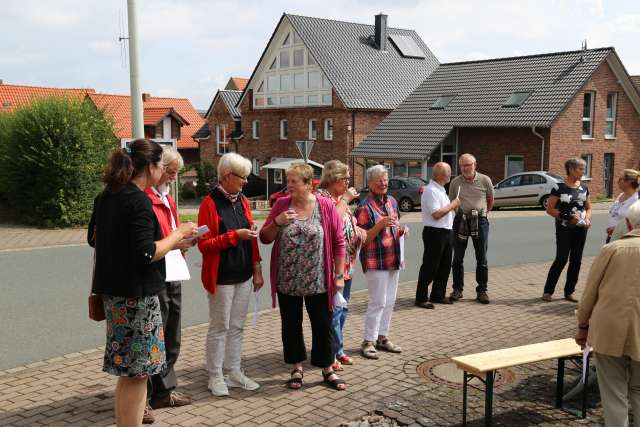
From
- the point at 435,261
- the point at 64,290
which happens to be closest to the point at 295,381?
the point at 435,261

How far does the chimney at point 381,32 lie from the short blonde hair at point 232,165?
3778 centimetres

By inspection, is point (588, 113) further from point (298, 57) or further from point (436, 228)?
point (436, 228)

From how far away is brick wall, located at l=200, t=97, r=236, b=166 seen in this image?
47112 millimetres

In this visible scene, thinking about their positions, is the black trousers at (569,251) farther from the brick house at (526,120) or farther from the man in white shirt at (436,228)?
the brick house at (526,120)

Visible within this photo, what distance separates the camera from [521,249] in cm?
1408

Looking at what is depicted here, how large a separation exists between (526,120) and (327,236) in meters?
25.1

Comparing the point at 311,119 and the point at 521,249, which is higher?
the point at 311,119

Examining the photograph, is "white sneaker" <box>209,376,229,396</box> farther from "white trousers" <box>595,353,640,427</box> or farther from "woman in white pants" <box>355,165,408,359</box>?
"white trousers" <box>595,353,640,427</box>

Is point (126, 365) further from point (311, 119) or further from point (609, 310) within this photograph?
point (311, 119)

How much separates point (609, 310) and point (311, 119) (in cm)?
3652

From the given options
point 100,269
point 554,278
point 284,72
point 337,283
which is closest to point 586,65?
point 284,72

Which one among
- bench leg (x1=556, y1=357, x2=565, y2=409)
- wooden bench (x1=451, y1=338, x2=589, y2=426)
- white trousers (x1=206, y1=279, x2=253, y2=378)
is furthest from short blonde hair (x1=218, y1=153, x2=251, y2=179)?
bench leg (x1=556, y1=357, x2=565, y2=409)

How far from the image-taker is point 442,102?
3353cm

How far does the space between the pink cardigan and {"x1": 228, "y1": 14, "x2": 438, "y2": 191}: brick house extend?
31.0 meters
